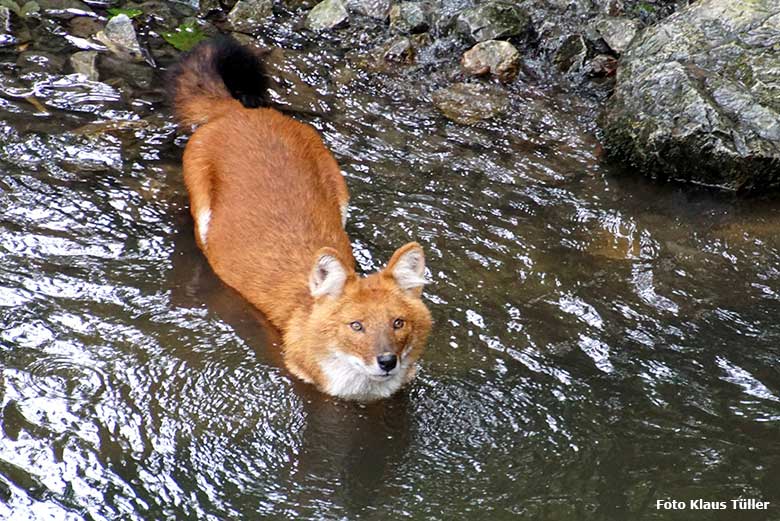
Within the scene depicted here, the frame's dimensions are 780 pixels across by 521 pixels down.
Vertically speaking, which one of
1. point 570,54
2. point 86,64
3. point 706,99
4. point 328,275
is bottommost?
point 86,64

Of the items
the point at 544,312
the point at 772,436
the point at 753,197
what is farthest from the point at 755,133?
the point at 772,436

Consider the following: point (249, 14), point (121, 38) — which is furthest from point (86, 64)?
point (249, 14)

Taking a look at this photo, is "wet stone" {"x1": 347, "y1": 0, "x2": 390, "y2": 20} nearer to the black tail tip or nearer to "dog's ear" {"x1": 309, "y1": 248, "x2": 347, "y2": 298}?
the black tail tip

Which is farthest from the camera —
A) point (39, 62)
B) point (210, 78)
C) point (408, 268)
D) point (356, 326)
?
point (39, 62)

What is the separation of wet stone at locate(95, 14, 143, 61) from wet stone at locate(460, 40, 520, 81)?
2.80 m

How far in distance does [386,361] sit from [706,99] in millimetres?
3868

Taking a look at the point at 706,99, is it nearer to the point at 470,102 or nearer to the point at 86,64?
the point at 470,102

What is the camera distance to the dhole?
4.84 meters

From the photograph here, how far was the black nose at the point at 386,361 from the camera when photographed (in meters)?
4.65

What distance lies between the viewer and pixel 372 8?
955 centimetres

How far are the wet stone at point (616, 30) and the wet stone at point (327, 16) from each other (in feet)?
7.69

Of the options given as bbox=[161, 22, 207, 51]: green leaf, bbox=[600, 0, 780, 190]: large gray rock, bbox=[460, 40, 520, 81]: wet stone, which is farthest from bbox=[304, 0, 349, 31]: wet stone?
bbox=[600, 0, 780, 190]: large gray rock

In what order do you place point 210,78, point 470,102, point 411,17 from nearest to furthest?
point 210,78
point 470,102
point 411,17

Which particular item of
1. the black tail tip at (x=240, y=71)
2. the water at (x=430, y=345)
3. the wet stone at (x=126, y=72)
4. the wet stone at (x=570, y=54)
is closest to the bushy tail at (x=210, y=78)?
the black tail tip at (x=240, y=71)
